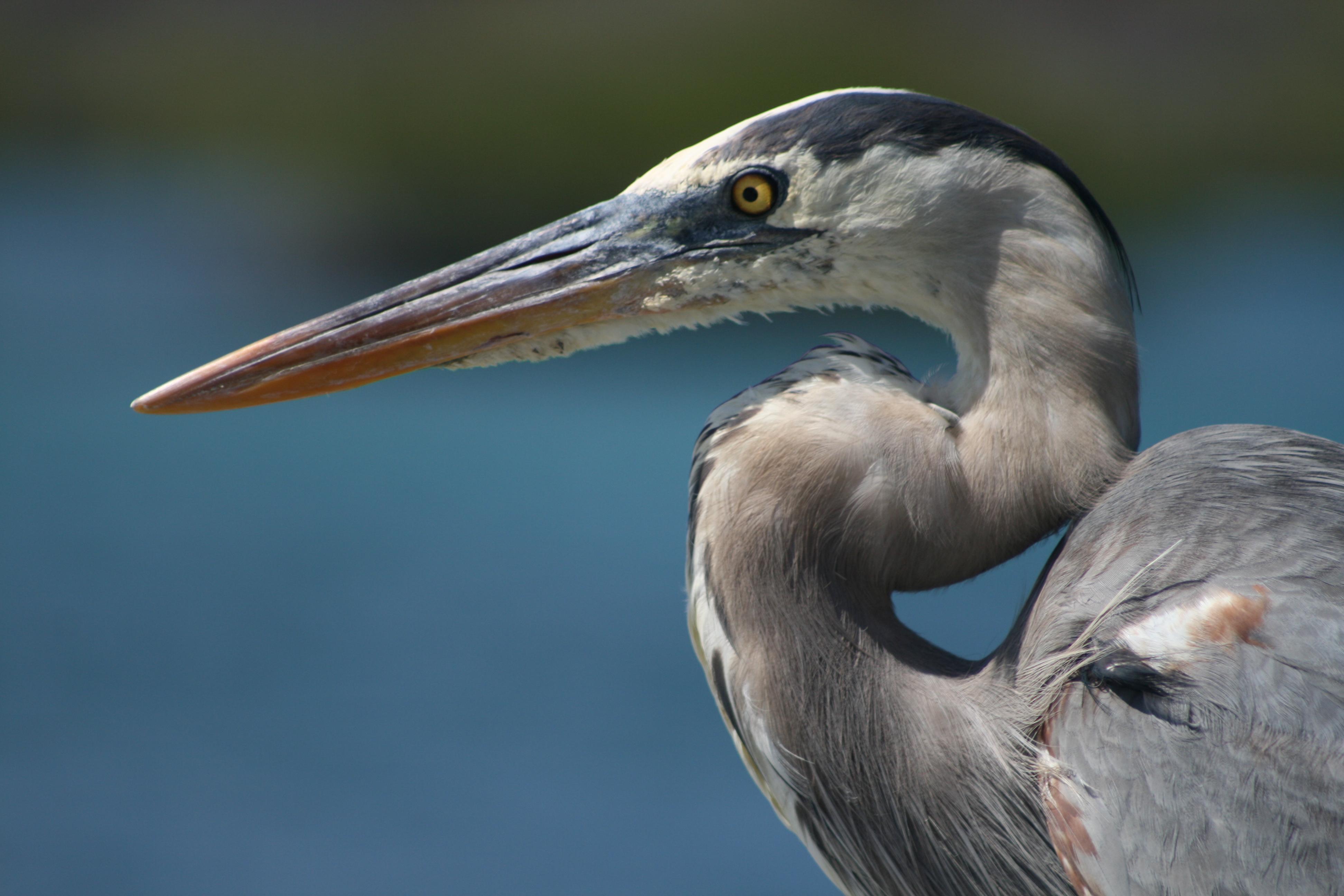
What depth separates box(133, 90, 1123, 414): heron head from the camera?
3.22ft

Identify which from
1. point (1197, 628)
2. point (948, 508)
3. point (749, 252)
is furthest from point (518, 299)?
point (1197, 628)

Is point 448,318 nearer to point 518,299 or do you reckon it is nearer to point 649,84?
point 518,299

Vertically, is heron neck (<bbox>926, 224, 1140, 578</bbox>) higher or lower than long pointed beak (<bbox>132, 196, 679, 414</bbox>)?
lower

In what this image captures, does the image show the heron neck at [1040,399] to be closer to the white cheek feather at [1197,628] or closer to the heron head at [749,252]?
the heron head at [749,252]

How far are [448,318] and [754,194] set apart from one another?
1.12ft

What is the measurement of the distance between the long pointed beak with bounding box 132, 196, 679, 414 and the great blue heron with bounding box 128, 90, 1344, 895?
0.4 inches

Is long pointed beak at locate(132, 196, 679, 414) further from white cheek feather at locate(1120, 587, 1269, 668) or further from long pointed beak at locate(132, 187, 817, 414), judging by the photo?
white cheek feather at locate(1120, 587, 1269, 668)

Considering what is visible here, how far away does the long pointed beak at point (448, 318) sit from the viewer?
107 cm

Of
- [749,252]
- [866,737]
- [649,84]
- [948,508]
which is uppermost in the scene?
[649,84]

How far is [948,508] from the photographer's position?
956mm

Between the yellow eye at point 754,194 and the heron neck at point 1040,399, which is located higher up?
the yellow eye at point 754,194

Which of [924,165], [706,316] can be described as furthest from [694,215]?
[924,165]

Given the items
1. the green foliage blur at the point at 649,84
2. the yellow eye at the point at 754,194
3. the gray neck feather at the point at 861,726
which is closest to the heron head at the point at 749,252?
the yellow eye at the point at 754,194

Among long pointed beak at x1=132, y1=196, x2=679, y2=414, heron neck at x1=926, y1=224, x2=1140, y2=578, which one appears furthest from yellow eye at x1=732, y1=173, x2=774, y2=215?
heron neck at x1=926, y1=224, x2=1140, y2=578
